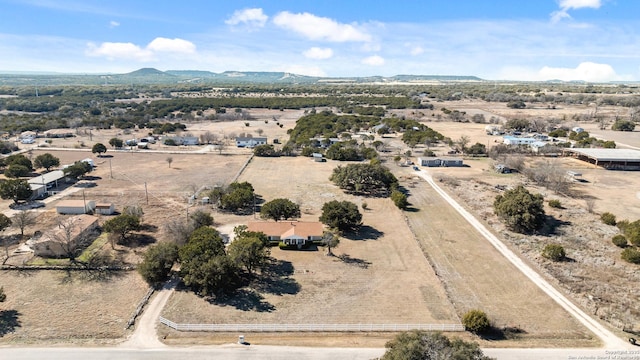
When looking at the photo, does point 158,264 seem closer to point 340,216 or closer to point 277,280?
point 277,280

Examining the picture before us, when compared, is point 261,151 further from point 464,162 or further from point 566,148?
point 566,148

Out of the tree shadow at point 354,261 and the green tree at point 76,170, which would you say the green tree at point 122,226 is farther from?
the green tree at point 76,170

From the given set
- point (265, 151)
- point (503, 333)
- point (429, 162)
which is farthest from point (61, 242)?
point (429, 162)

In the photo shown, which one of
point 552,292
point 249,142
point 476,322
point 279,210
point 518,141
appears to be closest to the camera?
point 476,322

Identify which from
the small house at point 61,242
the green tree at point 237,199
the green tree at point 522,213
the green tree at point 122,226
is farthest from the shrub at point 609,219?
the small house at point 61,242

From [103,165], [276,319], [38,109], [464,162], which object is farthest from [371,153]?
[38,109]

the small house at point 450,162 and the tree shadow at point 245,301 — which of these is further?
the small house at point 450,162
